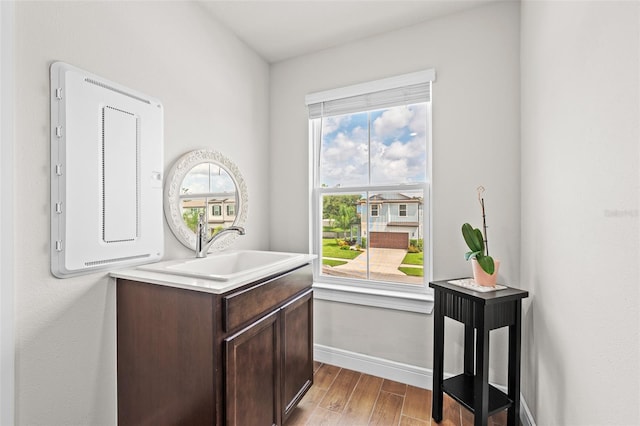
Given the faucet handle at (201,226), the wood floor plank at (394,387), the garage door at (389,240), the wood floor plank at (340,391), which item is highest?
the faucet handle at (201,226)

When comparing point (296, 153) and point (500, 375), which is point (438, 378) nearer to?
point (500, 375)

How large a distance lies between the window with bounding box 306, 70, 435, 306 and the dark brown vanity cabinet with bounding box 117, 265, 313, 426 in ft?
3.05

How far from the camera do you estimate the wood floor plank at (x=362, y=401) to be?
5.78ft

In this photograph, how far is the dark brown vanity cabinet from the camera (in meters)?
1.18

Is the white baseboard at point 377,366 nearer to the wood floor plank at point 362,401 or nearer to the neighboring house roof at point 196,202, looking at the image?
the wood floor plank at point 362,401

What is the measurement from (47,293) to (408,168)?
2.16m

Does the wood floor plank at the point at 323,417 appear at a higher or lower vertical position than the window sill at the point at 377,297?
lower

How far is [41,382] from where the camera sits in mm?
1188

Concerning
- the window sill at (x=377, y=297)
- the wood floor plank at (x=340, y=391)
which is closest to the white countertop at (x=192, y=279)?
the window sill at (x=377, y=297)

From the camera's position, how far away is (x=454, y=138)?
2023mm

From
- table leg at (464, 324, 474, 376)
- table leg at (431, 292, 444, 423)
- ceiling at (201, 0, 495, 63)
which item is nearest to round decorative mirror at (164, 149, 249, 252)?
ceiling at (201, 0, 495, 63)

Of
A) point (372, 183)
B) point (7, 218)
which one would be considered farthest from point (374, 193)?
point (7, 218)

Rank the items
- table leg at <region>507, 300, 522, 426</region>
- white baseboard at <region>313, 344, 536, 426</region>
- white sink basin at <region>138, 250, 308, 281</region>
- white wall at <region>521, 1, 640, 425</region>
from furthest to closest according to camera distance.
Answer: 1. white baseboard at <region>313, 344, 536, 426</region>
2. table leg at <region>507, 300, 522, 426</region>
3. white sink basin at <region>138, 250, 308, 281</region>
4. white wall at <region>521, 1, 640, 425</region>

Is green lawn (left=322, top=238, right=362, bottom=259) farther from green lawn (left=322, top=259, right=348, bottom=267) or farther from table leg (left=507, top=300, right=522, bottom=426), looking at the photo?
table leg (left=507, top=300, right=522, bottom=426)
